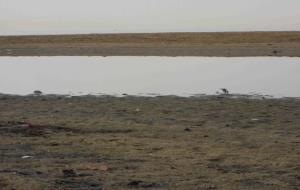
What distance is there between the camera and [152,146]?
1182 centimetres

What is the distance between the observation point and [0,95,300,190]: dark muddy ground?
359 inches

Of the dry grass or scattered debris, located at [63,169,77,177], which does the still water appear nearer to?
scattered debris, located at [63,169,77,177]

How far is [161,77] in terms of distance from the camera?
31.2 meters

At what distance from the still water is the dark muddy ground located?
17.8 ft

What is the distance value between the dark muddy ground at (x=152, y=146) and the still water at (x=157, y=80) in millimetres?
5434

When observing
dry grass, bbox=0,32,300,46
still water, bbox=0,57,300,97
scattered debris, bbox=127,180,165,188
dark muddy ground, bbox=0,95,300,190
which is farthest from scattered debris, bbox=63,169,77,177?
dry grass, bbox=0,32,300,46

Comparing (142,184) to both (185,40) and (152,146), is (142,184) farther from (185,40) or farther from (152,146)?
(185,40)

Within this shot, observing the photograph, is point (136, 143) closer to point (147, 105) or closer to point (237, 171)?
point (237, 171)

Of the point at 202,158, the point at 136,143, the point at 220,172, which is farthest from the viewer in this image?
the point at 136,143

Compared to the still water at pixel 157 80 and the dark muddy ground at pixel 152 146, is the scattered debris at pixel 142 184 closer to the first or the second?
the dark muddy ground at pixel 152 146

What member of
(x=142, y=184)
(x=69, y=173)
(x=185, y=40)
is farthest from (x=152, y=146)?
(x=185, y=40)

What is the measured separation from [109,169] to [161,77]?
2151 cm

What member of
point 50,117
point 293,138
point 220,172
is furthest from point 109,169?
point 50,117

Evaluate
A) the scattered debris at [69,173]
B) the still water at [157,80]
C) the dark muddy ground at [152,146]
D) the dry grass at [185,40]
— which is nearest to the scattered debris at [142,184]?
the dark muddy ground at [152,146]
